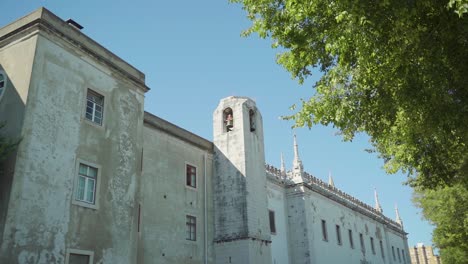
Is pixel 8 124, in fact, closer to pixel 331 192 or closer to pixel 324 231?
pixel 324 231

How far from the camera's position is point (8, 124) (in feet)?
42.2

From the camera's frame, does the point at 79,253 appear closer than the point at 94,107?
Yes

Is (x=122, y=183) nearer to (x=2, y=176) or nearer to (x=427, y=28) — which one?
(x=2, y=176)

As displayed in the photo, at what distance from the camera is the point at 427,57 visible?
30.6 ft

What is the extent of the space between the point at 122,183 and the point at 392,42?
10048 millimetres

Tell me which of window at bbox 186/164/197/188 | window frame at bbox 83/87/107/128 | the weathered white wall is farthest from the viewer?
the weathered white wall

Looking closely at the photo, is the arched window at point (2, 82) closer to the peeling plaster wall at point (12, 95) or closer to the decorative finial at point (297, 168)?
the peeling plaster wall at point (12, 95)

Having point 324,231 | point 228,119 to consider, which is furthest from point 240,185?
point 324,231

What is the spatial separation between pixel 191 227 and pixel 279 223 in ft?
25.3

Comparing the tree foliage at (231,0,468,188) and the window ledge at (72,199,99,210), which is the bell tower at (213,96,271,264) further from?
the tree foliage at (231,0,468,188)

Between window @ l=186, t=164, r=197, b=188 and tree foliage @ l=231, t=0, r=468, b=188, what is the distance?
375 inches

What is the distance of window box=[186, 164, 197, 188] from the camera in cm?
2058

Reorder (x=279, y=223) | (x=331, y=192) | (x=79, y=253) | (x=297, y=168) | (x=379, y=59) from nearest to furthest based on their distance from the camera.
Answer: (x=379, y=59) → (x=79, y=253) → (x=279, y=223) → (x=297, y=168) → (x=331, y=192)

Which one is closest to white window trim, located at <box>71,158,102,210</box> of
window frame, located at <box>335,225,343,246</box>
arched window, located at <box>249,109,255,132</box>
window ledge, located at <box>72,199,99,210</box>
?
window ledge, located at <box>72,199,99,210</box>
